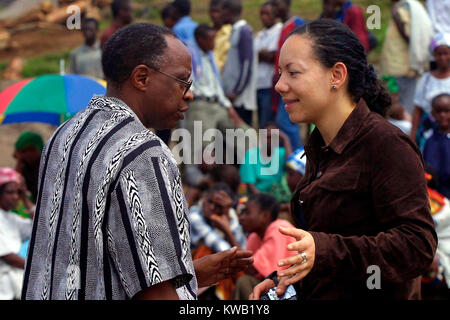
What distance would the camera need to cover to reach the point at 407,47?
7738 millimetres

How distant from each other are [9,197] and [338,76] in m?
3.45

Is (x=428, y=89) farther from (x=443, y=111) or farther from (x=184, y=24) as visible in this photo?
(x=184, y=24)

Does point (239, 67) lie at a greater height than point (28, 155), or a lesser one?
greater

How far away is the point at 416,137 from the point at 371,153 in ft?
14.4

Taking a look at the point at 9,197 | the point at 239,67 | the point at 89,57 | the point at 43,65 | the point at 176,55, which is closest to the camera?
the point at 176,55

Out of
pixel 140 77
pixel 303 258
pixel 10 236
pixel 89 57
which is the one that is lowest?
pixel 10 236

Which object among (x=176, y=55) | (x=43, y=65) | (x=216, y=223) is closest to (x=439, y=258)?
(x=216, y=223)

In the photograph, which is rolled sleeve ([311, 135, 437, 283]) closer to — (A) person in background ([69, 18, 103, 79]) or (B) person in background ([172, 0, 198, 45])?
(B) person in background ([172, 0, 198, 45])

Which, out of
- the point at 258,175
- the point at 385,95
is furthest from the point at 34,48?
the point at 385,95

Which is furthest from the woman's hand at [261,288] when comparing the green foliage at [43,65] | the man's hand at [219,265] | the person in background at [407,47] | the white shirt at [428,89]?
the green foliage at [43,65]

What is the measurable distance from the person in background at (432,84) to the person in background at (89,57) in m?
3.65

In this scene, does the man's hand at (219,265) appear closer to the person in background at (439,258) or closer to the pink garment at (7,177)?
the person in background at (439,258)

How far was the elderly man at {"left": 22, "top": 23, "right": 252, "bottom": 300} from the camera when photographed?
2.19m

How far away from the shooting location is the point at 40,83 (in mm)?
5531
